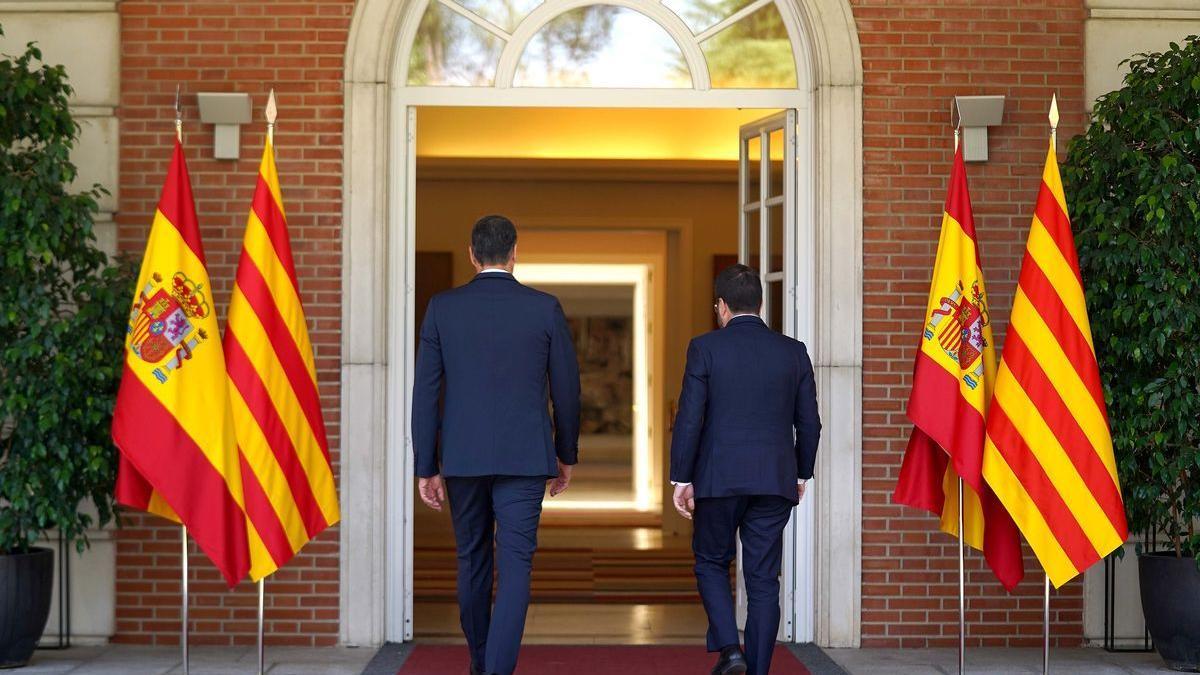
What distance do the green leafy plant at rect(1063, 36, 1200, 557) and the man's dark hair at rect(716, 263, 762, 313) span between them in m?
1.41

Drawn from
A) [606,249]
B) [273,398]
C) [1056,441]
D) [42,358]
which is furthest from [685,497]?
[606,249]

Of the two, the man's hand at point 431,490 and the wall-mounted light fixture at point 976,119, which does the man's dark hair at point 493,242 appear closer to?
the man's hand at point 431,490

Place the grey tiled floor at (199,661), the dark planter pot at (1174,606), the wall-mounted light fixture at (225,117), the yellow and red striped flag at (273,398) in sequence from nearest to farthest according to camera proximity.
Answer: the yellow and red striped flag at (273,398) < the dark planter pot at (1174,606) < the grey tiled floor at (199,661) < the wall-mounted light fixture at (225,117)

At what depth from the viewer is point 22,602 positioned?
16.3ft

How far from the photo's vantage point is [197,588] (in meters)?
5.62

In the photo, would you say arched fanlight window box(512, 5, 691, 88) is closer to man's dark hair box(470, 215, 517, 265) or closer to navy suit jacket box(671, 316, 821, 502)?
man's dark hair box(470, 215, 517, 265)

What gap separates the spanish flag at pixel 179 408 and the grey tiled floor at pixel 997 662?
242 centimetres

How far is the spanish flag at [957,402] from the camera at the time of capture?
4.86 m

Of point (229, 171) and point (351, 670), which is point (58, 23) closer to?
point (229, 171)

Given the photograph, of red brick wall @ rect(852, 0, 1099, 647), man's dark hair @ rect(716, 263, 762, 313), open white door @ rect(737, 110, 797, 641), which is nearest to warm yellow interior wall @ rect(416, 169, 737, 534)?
open white door @ rect(737, 110, 797, 641)

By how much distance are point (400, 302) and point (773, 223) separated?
1.66 metres

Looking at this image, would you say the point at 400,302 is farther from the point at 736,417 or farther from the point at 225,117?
the point at 736,417

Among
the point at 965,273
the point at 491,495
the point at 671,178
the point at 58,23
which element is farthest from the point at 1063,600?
the point at 671,178

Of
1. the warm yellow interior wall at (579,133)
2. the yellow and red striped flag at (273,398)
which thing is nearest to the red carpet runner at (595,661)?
the yellow and red striped flag at (273,398)
